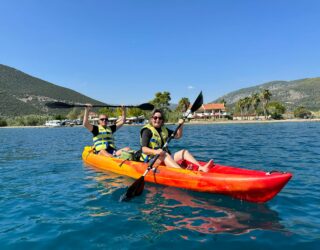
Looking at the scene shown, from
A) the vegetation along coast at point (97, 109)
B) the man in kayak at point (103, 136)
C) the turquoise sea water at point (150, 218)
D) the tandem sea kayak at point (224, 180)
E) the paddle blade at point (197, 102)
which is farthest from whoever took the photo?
the vegetation along coast at point (97, 109)

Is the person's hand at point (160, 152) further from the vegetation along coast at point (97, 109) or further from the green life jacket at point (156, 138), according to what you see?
the vegetation along coast at point (97, 109)

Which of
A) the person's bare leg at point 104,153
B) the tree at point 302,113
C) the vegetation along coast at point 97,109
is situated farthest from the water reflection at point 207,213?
the tree at point 302,113

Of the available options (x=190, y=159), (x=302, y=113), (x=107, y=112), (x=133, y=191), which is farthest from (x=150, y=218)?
(x=302, y=113)

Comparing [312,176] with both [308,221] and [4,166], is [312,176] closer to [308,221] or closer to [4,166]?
[308,221]

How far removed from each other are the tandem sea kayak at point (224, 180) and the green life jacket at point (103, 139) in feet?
7.09

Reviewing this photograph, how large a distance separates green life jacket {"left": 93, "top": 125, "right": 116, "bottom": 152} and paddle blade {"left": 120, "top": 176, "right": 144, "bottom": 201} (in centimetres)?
414

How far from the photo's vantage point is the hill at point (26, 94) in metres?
111

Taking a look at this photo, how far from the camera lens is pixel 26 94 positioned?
4931 inches

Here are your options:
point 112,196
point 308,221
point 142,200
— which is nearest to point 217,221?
point 308,221

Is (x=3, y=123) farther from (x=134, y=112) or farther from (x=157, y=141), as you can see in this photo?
(x=157, y=141)

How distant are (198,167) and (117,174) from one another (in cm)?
305

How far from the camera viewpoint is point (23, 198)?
22.5ft

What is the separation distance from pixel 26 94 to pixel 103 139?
127 m

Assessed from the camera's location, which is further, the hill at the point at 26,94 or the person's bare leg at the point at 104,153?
the hill at the point at 26,94
